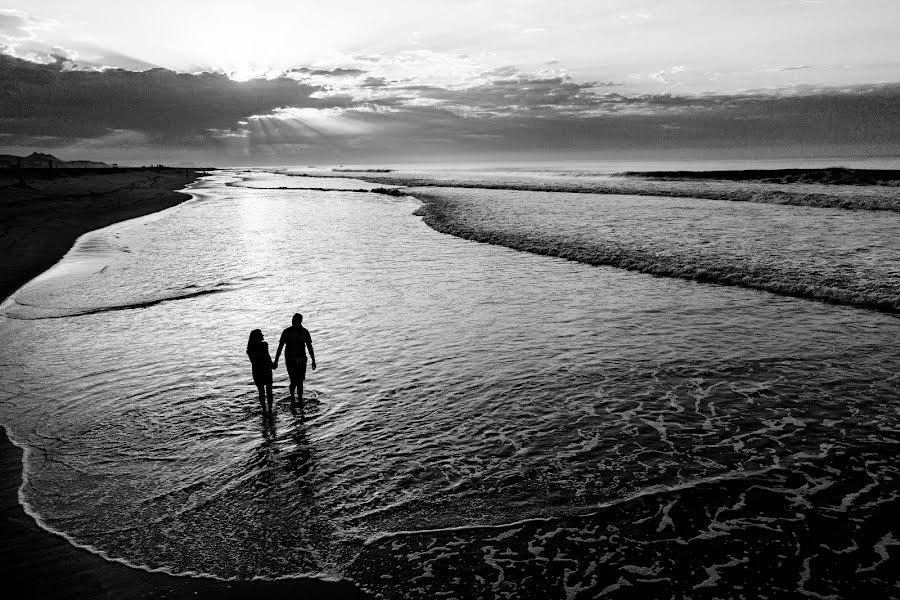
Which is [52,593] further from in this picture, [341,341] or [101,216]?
[101,216]

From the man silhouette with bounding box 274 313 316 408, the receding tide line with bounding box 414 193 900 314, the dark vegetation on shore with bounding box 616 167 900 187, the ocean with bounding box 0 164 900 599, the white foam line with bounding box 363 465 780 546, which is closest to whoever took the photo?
the ocean with bounding box 0 164 900 599

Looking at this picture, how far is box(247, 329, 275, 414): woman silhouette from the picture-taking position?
375 inches

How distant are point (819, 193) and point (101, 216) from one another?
62.0 metres

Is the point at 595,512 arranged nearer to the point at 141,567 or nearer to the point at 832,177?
the point at 141,567

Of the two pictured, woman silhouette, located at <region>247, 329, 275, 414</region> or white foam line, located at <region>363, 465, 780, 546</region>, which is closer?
white foam line, located at <region>363, 465, 780, 546</region>

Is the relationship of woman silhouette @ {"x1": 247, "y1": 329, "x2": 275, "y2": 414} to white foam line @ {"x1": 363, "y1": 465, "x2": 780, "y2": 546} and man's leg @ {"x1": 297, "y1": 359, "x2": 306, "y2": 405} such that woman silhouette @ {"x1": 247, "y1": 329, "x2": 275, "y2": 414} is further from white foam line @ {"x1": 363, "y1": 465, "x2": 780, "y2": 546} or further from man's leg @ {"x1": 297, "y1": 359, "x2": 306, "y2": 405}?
white foam line @ {"x1": 363, "y1": 465, "x2": 780, "y2": 546}

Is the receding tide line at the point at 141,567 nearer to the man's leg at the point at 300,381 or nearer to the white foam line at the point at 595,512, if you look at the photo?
the white foam line at the point at 595,512

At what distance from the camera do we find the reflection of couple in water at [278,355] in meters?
9.59

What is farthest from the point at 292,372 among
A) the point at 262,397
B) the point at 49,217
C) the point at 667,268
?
the point at 49,217

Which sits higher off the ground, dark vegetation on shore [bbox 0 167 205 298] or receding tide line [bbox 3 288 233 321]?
dark vegetation on shore [bbox 0 167 205 298]

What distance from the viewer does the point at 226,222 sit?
43.4 metres

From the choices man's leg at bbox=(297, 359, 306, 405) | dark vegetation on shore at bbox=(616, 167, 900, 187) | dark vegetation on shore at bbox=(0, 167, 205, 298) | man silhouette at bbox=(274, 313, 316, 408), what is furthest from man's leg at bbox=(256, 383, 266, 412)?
dark vegetation on shore at bbox=(616, 167, 900, 187)

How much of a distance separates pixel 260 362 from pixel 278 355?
0.48m

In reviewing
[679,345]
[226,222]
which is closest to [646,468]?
[679,345]
